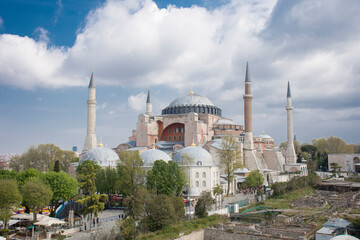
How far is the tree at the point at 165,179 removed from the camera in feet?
64.0

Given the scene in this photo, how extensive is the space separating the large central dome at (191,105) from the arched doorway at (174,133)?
1991mm

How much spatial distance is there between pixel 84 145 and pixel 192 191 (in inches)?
588

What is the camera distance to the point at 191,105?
3753 centimetres

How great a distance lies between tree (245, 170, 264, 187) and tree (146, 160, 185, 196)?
9521 millimetres

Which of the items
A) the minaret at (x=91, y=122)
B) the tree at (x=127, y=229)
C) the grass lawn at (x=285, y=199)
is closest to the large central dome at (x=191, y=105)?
the minaret at (x=91, y=122)

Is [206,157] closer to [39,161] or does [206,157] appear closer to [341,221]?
[341,221]

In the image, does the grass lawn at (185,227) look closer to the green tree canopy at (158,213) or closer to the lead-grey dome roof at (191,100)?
the green tree canopy at (158,213)

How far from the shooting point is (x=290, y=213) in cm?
1745

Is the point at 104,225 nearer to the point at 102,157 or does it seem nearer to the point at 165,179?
the point at 165,179

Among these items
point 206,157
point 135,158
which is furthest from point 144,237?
point 206,157

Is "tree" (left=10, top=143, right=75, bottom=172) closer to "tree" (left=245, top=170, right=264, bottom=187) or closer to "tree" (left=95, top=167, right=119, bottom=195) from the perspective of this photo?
"tree" (left=95, top=167, right=119, bottom=195)

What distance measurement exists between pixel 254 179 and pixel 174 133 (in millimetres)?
11476

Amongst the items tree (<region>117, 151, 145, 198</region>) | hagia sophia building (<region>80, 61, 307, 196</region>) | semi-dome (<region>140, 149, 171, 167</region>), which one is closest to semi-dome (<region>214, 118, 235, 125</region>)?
hagia sophia building (<region>80, 61, 307, 196</region>)

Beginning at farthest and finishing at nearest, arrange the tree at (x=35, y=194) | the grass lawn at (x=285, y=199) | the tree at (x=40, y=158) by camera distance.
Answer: the tree at (x=40, y=158)
the grass lawn at (x=285, y=199)
the tree at (x=35, y=194)
